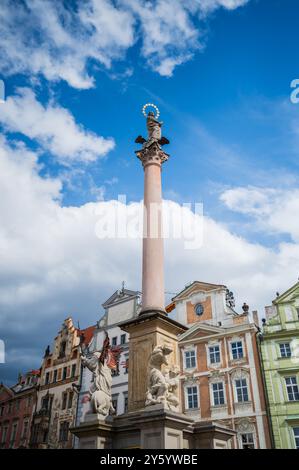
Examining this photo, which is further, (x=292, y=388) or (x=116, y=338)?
(x=116, y=338)

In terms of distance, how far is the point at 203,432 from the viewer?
10.8 m

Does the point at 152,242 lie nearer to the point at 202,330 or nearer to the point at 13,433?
the point at 202,330

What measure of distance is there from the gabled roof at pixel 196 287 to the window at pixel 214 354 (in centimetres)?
426

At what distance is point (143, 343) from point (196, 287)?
20.5 m

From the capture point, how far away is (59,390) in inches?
1468

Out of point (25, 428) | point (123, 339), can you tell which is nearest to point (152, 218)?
point (123, 339)

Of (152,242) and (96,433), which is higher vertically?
(152,242)

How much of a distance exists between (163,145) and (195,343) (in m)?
18.2

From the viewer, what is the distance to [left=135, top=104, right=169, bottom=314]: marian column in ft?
41.1

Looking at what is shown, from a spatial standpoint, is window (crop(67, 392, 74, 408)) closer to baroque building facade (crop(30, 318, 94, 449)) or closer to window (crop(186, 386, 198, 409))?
baroque building facade (crop(30, 318, 94, 449))

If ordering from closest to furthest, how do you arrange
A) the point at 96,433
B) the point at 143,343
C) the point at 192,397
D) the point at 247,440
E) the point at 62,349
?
1. the point at 96,433
2. the point at 143,343
3. the point at 247,440
4. the point at 192,397
5. the point at 62,349

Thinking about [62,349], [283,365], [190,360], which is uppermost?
[62,349]
